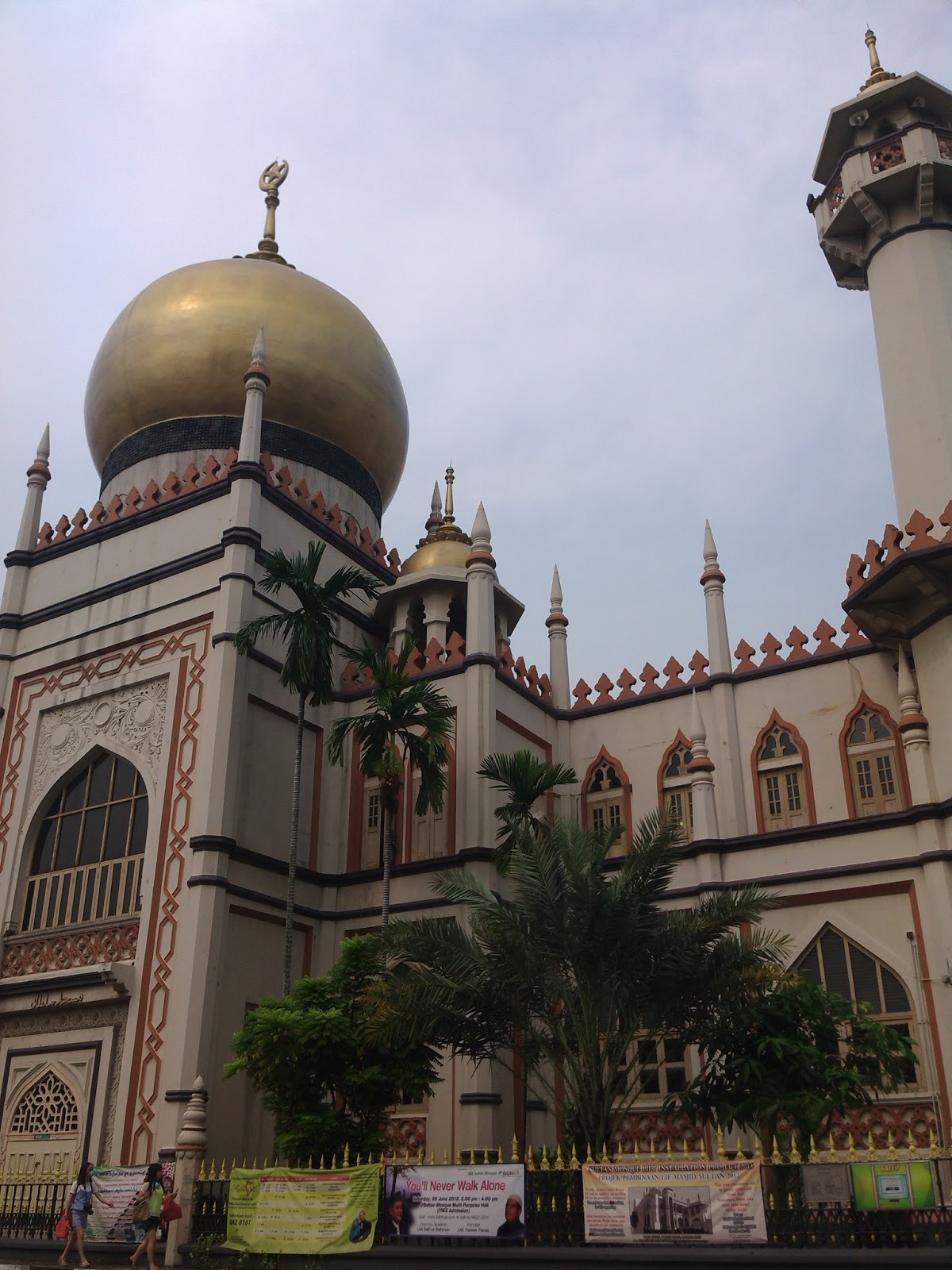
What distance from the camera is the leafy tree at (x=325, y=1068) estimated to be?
1169 cm

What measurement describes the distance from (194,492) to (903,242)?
10795 millimetres

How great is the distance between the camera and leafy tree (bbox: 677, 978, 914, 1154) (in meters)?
10.6

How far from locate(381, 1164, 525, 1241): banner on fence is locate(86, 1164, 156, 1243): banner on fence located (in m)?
3.32

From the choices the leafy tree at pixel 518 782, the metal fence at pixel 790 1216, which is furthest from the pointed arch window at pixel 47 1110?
the metal fence at pixel 790 1216

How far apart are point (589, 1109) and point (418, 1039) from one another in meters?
1.77

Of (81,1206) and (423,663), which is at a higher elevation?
(423,663)

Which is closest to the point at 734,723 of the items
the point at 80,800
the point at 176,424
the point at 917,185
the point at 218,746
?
the point at 218,746

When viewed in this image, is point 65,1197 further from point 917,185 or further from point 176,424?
point 917,185

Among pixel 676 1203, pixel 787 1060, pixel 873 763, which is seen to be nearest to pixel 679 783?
pixel 873 763

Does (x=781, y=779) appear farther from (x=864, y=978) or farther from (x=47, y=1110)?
(x=47, y=1110)

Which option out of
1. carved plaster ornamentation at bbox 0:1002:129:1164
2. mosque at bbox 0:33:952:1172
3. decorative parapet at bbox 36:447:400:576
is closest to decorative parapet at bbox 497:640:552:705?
mosque at bbox 0:33:952:1172

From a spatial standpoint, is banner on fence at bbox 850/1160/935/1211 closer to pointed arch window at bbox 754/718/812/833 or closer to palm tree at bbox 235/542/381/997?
pointed arch window at bbox 754/718/812/833

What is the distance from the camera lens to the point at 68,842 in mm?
17141

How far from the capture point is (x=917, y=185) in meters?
17.3
